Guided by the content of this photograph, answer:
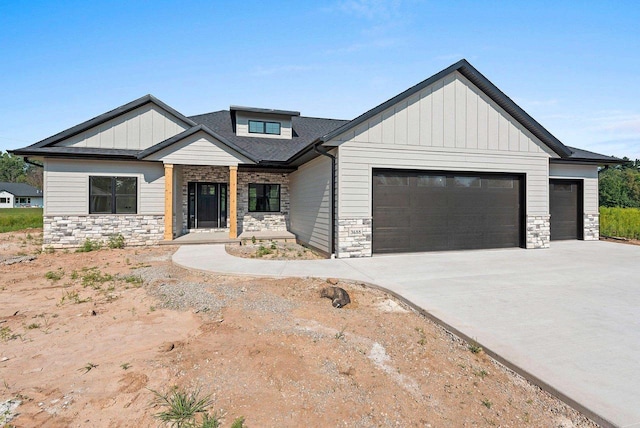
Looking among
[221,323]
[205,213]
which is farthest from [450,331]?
[205,213]

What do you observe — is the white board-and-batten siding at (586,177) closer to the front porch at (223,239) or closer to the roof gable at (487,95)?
the roof gable at (487,95)

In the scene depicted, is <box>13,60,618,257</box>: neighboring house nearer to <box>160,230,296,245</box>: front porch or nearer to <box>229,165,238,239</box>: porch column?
<box>229,165,238,239</box>: porch column

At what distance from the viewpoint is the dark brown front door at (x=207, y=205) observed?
14.0 meters

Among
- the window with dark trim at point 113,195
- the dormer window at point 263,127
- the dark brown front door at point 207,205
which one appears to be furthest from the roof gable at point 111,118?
the dormer window at point 263,127

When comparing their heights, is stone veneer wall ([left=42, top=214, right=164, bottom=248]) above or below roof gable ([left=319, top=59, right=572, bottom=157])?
below

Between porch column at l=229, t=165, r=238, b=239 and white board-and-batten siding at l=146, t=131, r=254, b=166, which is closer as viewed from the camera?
white board-and-batten siding at l=146, t=131, r=254, b=166

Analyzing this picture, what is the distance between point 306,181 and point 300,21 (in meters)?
5.38

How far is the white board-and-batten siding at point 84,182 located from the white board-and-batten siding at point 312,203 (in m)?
5.46

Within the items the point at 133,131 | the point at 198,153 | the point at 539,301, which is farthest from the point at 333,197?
the point at 133,131

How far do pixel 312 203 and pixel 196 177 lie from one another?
6119 millimetres

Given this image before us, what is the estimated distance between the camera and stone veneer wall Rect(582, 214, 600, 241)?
1280 cm

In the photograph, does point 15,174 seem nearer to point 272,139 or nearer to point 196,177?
point 196,177

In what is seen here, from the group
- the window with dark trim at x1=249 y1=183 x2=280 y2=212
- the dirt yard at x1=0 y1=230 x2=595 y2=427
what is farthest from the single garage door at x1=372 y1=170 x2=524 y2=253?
the window with dark trim at x1=249 y1=183 x2=280 y2=212

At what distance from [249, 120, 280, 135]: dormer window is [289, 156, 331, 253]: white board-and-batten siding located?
11.7 ft
